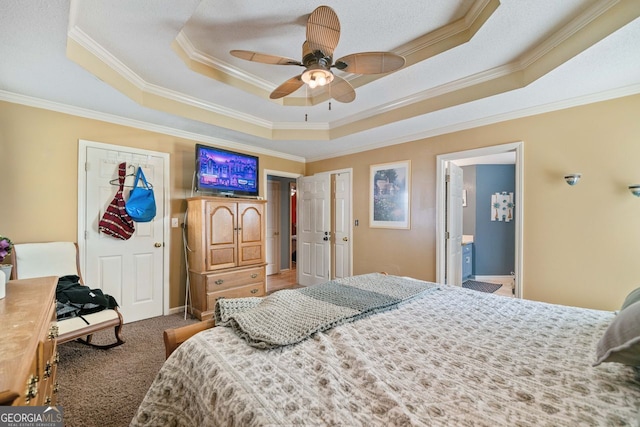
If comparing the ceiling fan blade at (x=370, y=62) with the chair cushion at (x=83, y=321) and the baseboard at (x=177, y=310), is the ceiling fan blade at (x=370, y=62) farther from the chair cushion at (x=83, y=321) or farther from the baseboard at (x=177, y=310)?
the baseboard at (x=177, y=310)

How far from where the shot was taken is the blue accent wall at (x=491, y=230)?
538 cm

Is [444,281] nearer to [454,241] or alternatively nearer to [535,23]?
[454,241]

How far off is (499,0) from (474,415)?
7.15 feet

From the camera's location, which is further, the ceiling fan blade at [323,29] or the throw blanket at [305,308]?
the ceiling fan blade at [323,29]

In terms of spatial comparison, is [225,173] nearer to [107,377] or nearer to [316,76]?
[316,76]

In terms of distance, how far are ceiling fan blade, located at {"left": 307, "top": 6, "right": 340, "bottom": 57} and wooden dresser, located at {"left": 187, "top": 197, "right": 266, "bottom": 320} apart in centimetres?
223

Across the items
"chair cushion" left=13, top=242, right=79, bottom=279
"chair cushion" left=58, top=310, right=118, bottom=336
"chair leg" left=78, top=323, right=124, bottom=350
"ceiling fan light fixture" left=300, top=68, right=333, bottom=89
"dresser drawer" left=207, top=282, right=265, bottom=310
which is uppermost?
"ceiling fan light fixture" left=300, top=68, right=333, bottom=89

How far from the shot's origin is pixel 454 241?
137 inches

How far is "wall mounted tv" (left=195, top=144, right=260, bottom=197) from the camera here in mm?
3348

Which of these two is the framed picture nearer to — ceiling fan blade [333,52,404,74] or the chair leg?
ceiling fan blade [333,52,404,74]

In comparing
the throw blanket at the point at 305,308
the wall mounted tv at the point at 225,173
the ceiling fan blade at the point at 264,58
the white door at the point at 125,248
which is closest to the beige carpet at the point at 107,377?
the white door at the point at 125,248

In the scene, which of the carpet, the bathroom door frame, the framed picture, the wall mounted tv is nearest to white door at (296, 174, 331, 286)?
the framed picture

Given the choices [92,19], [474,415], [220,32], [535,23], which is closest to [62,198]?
[92,19]

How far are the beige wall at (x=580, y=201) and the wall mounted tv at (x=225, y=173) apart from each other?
9.30 feet
